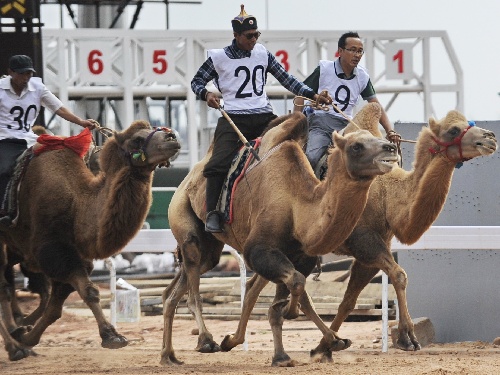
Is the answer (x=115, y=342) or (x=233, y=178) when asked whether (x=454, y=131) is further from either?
(x=115, y=342)

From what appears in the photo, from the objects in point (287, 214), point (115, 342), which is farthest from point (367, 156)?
point (115, 342)

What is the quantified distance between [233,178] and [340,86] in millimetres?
1419

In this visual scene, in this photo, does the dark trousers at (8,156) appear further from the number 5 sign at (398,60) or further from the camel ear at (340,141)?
the number 5 sign at (398,60)

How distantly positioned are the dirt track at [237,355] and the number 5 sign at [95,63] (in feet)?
27.1

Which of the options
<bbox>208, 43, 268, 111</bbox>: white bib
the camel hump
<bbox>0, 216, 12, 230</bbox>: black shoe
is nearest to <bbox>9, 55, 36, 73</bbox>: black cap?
<bbox>0, 216, 12, 230</bbox>: black shoe

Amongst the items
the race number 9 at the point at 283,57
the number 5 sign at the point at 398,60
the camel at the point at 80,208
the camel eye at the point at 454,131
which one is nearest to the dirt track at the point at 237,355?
the camel at the point at 80,208

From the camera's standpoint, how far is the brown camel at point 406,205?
11.9m

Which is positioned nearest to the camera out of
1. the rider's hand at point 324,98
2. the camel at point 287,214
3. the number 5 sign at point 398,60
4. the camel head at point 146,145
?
the camel at point 287,214

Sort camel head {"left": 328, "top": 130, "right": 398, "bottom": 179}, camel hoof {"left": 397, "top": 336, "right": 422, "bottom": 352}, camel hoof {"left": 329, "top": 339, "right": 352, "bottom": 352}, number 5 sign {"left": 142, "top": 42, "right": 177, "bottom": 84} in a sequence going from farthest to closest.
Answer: number 5 sign {"left": 142, "top": 42, "right": 177, "bottom": 84}, camel hoof {"left": 329, "top": 339, "right": 352, "bottom": 352}, camel hoof {"left": 397, "top": 336, "right": 422, "bottom": 352}, camel head {"left": 328, "top": 130, "right": 398, "bottom": 179}

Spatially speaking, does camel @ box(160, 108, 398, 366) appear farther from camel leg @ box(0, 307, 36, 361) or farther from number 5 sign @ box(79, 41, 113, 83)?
number 5 sign @ box(79, 41, 113, 83)

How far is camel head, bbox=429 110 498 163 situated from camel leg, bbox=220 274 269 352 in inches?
75.0

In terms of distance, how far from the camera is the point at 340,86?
12.9 meters

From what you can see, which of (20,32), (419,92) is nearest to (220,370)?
(20,32)

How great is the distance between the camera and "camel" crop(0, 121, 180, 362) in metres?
12.1
